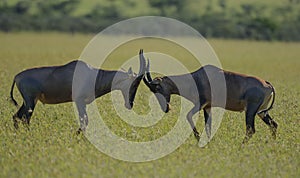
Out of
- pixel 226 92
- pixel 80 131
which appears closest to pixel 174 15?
pixel 226 92

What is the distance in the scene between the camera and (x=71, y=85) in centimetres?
1438

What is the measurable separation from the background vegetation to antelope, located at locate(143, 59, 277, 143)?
58.2m

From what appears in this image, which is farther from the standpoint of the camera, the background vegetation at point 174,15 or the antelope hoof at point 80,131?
the background vegetation at point 174,15

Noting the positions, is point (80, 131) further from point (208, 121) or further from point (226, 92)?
point (226, 92)

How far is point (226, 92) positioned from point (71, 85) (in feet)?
11.1

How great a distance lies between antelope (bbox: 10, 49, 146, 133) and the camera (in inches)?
555

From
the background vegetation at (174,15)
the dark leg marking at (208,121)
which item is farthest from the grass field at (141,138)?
the background vegetation at (174,15)

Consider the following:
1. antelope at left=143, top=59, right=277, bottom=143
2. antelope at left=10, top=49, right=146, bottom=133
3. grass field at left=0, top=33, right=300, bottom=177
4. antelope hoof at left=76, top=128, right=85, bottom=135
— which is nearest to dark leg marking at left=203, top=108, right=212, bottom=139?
antelope at left=143, top=59, right=277, bottom=143

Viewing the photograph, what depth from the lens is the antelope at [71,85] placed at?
14.1 m

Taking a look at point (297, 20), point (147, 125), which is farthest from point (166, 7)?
point (147, 125)

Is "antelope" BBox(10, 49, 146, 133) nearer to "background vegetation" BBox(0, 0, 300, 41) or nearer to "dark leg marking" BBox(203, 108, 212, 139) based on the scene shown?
"dark leg marking" BBox(203, 108, 212, 139)

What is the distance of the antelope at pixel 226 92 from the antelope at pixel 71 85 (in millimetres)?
556

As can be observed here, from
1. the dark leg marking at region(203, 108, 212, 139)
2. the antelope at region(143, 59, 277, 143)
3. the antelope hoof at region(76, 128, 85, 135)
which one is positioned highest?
the antelope at region(143, 59, 277, 143)

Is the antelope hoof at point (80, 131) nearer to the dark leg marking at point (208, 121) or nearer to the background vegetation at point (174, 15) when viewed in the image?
the dark leg marking at point (208, 121)
